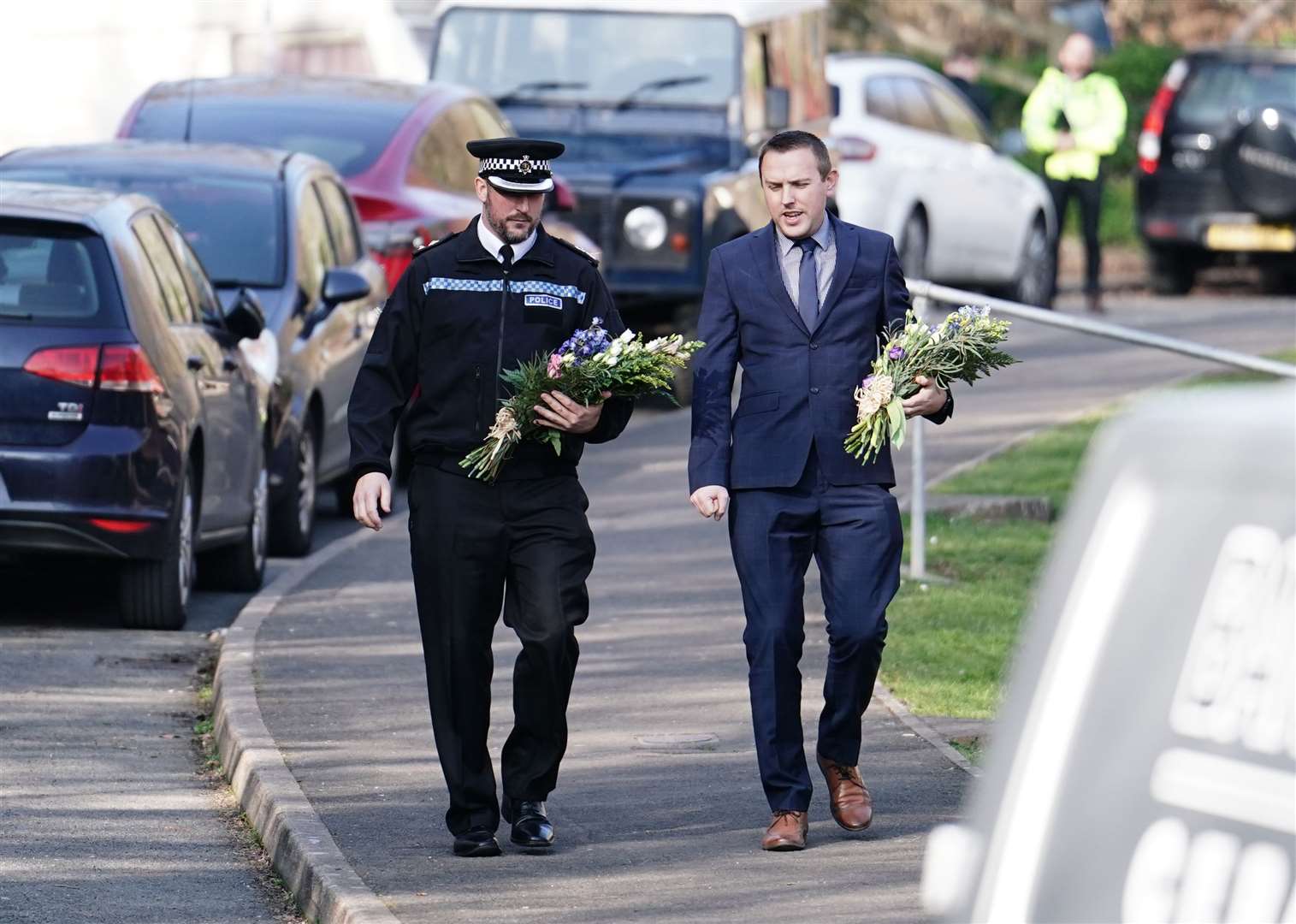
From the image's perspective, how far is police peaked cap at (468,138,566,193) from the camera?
22.5ft

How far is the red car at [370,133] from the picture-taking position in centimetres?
1430

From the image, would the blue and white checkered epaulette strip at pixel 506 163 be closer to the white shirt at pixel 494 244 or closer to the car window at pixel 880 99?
the white shirt at pixel 494 244

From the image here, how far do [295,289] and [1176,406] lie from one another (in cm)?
992

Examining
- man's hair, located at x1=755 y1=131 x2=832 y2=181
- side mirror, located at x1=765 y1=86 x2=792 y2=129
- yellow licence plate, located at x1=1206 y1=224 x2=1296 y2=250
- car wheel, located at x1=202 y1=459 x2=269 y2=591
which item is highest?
man's hair, located at x1=755 y1=131 x2=832 y2=181

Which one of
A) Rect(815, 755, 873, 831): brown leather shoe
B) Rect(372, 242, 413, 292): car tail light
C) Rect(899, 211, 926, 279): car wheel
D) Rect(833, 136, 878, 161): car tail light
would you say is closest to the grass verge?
Rect(815, 755, 873, 831): brown leather shoe

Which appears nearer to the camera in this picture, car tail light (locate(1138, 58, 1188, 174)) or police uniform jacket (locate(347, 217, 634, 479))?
police uniform jacket (locate(347, 217, 634, 479))

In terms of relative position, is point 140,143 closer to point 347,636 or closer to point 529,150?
point 347,636

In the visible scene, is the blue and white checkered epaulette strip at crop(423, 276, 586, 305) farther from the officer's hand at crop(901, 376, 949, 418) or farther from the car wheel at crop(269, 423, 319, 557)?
the car wheel at crop(269, 423, 319, 557)

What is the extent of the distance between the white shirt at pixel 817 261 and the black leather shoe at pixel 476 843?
1536mm

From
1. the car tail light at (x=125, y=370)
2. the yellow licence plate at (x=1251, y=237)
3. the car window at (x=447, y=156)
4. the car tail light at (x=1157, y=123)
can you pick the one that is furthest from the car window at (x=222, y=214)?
the car tail light at (x=1157, y=123)

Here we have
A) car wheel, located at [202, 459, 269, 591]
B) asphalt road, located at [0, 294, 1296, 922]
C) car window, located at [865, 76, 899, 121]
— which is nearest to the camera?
asphalt road, located at [0, 294, 1296, 922]

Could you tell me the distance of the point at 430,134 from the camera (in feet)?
48.1

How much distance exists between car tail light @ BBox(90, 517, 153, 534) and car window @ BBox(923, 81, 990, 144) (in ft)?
41.9

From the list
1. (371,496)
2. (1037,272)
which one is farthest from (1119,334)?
(1037,272)
